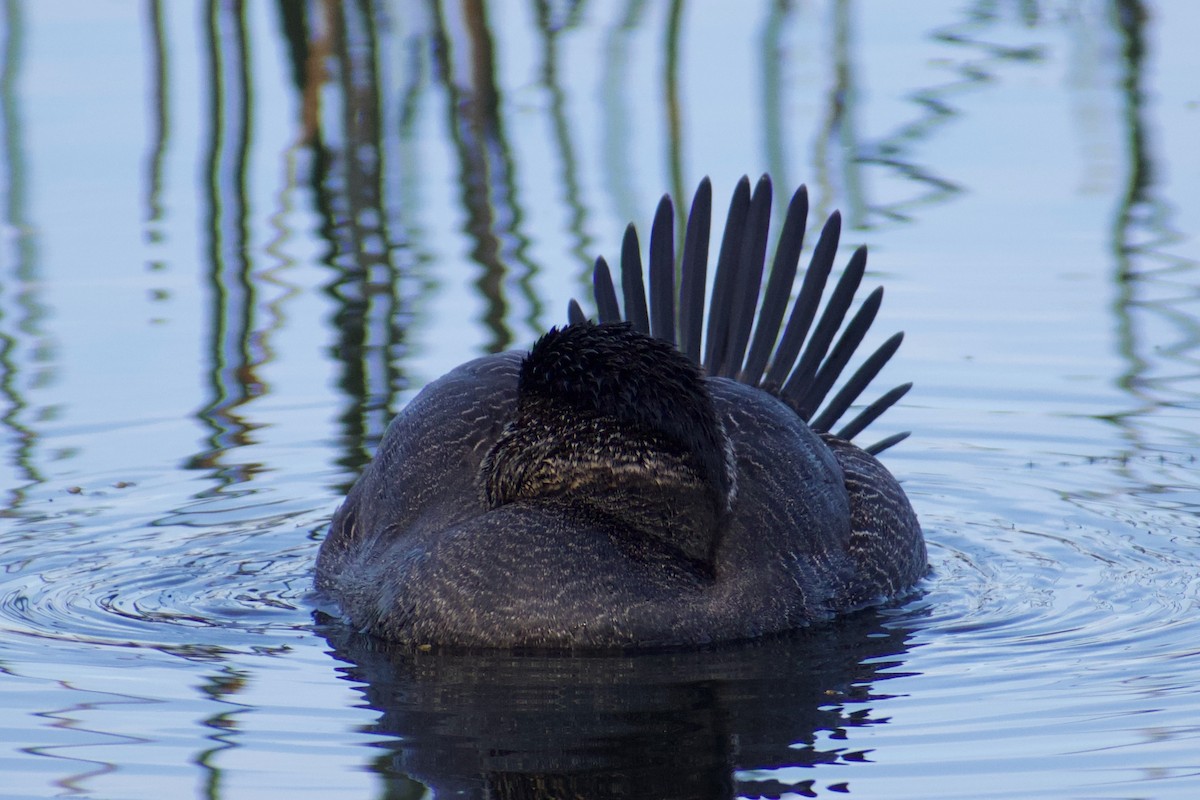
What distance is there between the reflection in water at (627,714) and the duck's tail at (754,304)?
5.27 ft

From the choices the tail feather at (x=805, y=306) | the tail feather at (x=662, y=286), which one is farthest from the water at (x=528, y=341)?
the tail feather at (x=662, y=286)

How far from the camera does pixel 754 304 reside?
862 centimetres

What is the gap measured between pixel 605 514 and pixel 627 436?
29 centimetres

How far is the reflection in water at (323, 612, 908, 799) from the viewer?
5.62m

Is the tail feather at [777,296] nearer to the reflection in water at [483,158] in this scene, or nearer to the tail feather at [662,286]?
the tail feather at [662,286]

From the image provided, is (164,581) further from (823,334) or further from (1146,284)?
(1146,284)

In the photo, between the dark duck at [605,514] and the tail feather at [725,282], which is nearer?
the dark duck at [605,514]

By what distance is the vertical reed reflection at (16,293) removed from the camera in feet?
31.3

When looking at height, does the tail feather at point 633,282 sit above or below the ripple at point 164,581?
above

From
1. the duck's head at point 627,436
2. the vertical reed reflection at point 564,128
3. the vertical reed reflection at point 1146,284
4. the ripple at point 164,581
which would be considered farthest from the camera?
the vertical reed reflection at point 564,128

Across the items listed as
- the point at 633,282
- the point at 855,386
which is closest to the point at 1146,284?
the point at 855,386

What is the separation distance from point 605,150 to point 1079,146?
3193 mm

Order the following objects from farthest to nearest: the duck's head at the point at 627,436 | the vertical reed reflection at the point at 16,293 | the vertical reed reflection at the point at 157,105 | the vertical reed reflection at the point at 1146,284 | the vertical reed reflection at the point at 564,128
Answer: the vertical reed reflection at the point at 157,105 < the vertical reed reflection at the point at 564,128 < the vertical reed reflection at the point at 1146,284 < the vertical reed reflection at the point at 16,293 < the duck's head at the point at 627,436

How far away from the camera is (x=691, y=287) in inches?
340
